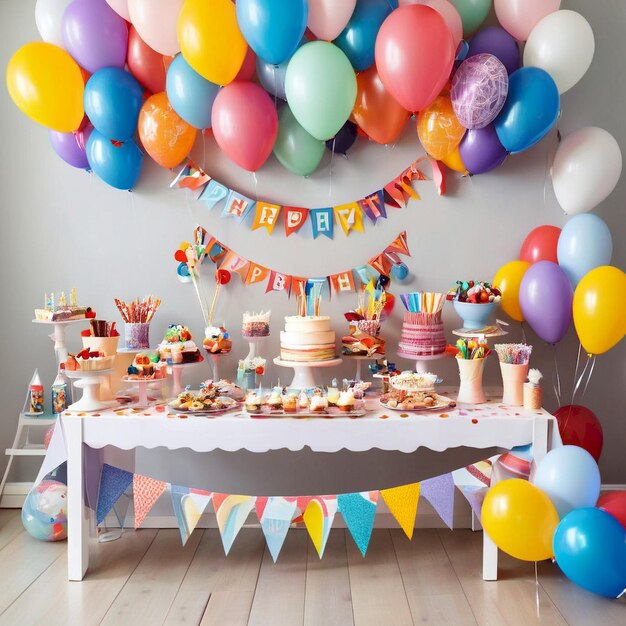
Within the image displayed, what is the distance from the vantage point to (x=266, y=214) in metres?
2.84

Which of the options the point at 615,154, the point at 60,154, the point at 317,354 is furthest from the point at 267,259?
the point at 615,154

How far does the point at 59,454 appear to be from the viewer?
244 cm

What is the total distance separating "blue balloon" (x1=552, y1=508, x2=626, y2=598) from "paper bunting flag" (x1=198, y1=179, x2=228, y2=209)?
1.65m

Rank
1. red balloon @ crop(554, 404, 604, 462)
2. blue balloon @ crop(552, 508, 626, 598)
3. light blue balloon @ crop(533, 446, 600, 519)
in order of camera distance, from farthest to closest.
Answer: red balloon @ crop(554, 404, 604, 462)
light blue balloon @ crop(533, 446, 600, 519)
blue balloon @ crop(552, 508, 626, 598)

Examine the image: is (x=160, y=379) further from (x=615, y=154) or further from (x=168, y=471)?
(x=615, y=154)

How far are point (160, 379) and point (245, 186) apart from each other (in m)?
0.84

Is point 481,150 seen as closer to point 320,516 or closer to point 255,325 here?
point 255,325

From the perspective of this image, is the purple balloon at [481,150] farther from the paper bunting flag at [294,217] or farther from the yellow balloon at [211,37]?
the yellow balloon at [211,37]

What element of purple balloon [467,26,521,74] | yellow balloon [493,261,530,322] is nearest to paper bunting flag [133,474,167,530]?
yellow balloon [493,261,530,322]

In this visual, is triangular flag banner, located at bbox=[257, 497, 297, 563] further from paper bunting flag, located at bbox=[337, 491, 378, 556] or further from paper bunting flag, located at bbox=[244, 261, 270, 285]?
paper bunting flag, located at bbox=[244, 261, 270, 285]

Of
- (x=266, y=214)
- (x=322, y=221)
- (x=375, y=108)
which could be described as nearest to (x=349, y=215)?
(x=322, y=221)

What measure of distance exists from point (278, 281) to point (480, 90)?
101 cm

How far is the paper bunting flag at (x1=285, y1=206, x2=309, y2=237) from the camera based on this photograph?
2.84 m

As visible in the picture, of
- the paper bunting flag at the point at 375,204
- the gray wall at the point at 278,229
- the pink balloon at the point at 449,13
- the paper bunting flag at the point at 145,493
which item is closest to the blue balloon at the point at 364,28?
the pink balloon at the point at 449,13
